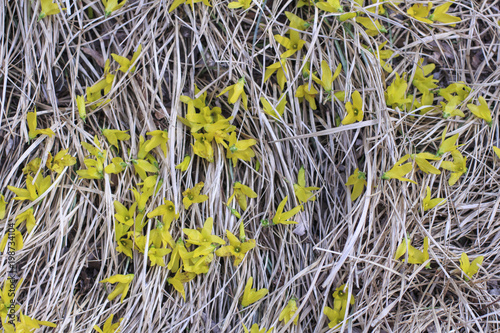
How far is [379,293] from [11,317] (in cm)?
124

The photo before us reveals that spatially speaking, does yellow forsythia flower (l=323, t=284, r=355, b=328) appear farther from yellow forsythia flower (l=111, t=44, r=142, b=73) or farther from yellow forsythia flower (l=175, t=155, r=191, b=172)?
yellow forsythia flower (l=111, t=44, r=142, b=73)

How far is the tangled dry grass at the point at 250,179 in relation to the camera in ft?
4.43

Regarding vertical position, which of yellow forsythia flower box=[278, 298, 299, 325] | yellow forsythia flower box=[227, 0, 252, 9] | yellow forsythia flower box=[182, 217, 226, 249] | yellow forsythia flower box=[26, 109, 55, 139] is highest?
yellow forsythia flower box=[227, 0, 252, 9]

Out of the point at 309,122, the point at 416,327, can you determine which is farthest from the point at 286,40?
the point at 416,327

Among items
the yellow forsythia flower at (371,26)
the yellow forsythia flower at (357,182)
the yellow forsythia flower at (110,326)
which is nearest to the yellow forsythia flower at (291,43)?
the yellow forsythia flower at (371,26)

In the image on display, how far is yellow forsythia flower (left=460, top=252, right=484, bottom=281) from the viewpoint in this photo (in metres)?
1.34

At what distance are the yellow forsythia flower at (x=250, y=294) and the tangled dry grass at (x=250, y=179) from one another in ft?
0.12

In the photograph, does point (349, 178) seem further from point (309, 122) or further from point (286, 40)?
point (286, 40)

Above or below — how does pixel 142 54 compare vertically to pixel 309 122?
above

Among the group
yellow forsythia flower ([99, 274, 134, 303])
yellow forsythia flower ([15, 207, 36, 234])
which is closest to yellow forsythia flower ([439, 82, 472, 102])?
yellow forsythia flower ([99, 274, 134, 303])

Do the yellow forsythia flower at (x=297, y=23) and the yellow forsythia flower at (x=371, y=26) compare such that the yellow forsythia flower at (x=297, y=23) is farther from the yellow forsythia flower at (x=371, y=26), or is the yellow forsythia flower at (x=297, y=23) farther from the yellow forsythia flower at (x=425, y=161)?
the yellow forsythia flower at (x=425, y=161)

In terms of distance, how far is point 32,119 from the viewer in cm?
137

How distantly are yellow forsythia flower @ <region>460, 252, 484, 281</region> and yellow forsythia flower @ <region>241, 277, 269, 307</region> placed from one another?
2.22 ft

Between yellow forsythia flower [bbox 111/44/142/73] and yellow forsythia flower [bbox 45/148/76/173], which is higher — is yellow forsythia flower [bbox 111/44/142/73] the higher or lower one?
the higher one
